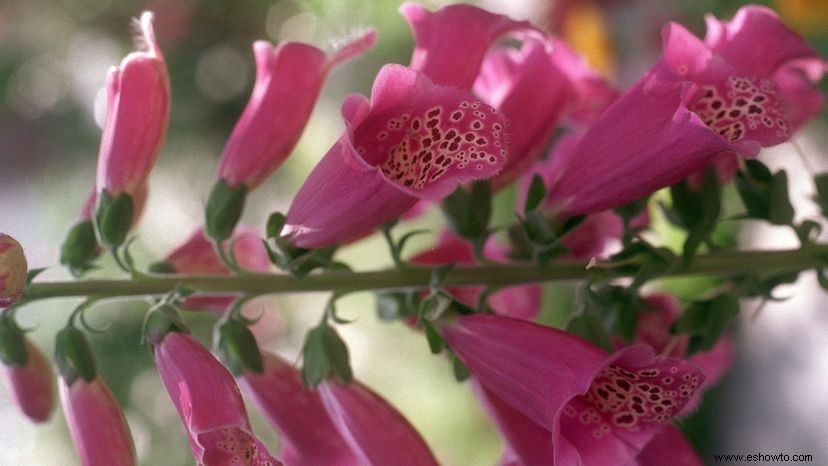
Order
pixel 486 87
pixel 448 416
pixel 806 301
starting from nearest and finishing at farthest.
→ pixel 486 87 < pixel 448 416 < pixel 806 301

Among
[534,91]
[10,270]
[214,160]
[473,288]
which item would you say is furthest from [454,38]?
[214,160]

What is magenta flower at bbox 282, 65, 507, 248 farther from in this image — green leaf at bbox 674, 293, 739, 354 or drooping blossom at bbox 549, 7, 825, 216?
green leaf at bbox 674, 293, 739, 354

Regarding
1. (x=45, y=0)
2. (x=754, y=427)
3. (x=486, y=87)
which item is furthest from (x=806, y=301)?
(x=45, y=0)

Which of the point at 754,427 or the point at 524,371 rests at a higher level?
the point at 524,371

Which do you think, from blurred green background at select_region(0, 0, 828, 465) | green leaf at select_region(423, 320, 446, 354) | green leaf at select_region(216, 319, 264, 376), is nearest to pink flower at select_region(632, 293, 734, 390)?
green leaf at select_region(423, 320, 446, 354)

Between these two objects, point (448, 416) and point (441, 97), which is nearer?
point (441, 97)

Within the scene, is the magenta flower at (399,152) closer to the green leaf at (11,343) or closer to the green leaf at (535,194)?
the green leaf at (535,194)

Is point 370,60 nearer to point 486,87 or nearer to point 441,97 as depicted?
point 486,87
